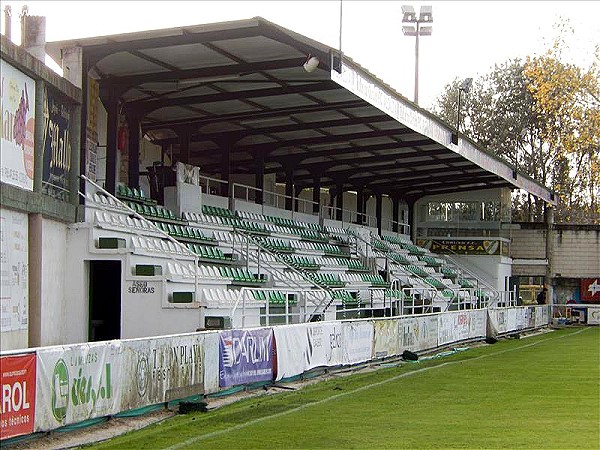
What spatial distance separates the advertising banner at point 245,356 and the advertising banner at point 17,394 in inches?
224

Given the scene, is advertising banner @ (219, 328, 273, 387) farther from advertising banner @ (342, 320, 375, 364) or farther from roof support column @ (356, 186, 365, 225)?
roof support column @ (356, 186, 365, 225)

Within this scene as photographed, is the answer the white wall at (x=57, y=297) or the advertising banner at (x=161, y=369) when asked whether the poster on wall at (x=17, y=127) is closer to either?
the white wall at (x=57, y=297)

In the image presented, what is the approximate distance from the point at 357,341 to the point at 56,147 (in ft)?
27.9

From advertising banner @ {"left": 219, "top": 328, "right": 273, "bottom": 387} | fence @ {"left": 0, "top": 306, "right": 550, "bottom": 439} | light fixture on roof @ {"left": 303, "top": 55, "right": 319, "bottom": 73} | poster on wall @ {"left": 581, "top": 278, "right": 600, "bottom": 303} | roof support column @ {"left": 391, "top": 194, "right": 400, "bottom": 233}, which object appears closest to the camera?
fence @ {"left": 0, "top": 306, "right": 550, "bottom": 439}

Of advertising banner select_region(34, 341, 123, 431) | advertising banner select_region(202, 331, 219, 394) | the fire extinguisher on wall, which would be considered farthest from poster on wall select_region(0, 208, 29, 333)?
the fire extinguisher on wall

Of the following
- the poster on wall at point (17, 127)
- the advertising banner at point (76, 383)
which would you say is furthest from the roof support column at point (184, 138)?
the advertising banner at point (76, 383)

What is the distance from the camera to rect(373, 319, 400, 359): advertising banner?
26.0 meters

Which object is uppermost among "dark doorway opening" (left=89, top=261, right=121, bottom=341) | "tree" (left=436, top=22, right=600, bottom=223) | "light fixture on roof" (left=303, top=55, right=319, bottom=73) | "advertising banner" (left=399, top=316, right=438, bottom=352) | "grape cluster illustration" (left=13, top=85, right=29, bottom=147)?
"tree" (left=436, top=22, right=600, bottom=223)

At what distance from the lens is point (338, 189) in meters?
48.7

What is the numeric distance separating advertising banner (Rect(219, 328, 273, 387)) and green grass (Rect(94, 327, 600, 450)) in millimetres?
560

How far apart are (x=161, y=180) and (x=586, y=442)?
64.2 ft

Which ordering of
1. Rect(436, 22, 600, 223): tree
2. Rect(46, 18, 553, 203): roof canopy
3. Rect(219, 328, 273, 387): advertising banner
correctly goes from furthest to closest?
Rect(436, 22, 600, 223): tree
Rect(46, 18, 553, 203): roof canopy
Rect(219, 328, 273, 387): advertising banner

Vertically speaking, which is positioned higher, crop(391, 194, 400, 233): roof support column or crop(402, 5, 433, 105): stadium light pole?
crop(402, 5, 433, 105): stadium light pole

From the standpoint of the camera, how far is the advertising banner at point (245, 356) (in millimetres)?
17312
